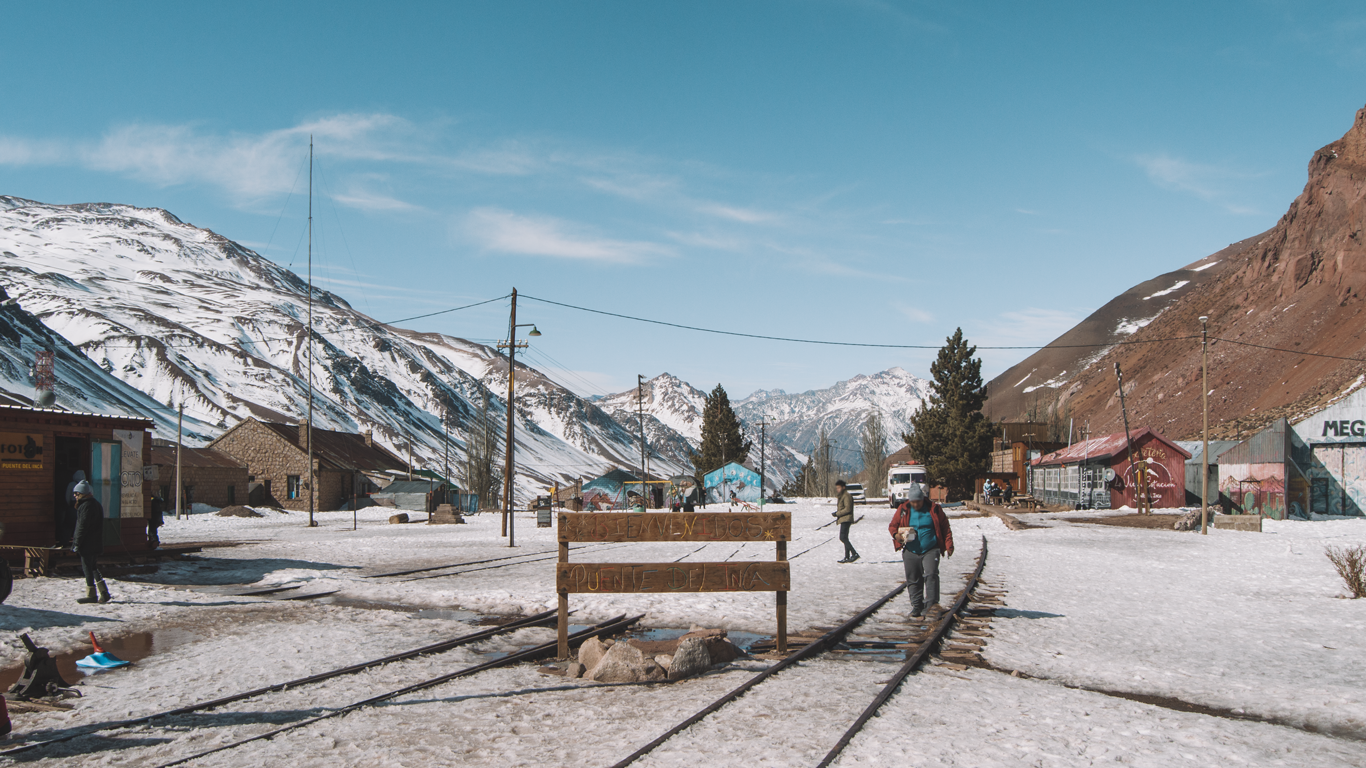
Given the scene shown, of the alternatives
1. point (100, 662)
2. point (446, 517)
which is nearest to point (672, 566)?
point (100, 662)

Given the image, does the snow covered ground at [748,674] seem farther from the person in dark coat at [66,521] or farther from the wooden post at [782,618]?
the person in dark coat at [66,521]

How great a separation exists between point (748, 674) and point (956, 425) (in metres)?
56.0

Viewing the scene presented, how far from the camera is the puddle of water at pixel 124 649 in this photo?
9.45 metres

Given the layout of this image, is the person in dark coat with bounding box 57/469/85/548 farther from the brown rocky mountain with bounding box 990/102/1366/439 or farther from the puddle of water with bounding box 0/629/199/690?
the brown rocky mountain with bounding box 990/102/1366/439

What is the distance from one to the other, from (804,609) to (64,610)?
11.0 m

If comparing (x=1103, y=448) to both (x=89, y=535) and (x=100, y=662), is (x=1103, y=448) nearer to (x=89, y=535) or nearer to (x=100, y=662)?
(x=89, y=535)

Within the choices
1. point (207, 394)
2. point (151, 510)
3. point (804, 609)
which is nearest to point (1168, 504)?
point (804, 609)

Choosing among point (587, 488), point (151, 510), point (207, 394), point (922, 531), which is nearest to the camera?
point (922, 531)

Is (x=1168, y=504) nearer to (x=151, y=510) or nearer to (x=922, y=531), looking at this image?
(x=922, y=531)

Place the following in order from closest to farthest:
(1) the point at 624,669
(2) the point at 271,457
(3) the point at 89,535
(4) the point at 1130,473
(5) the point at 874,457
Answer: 1. (1) the point at 624,669
2. (3) the point at 89,535
3. (4) the point at 1130,473
4. (2) the point at 271,457
5. (5) the point at 874,457

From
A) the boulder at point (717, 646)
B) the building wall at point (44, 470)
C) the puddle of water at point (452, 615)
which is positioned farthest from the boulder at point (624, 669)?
the building wall at point (44, 470)

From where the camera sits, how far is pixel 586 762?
6.35 meters

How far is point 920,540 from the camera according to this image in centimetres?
1231

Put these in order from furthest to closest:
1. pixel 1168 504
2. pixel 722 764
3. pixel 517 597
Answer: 1. pixel 1168 504
2. pixel 517 597
3. pixel 722 764
